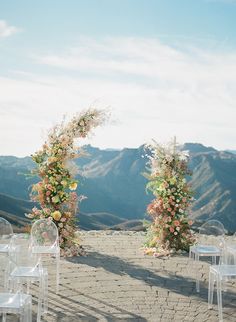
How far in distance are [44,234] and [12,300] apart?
301 centimetres

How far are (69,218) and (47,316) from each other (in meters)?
4.47

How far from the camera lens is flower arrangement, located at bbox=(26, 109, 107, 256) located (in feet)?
35.9

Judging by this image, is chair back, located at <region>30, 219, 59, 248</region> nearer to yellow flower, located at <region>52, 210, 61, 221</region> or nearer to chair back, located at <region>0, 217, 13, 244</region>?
chair back, located at <region>0, 217, 13, 244</region>

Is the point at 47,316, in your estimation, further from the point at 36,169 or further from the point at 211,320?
the point at 36,169

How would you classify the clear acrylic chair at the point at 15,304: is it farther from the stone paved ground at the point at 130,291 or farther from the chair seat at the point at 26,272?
the stone paved ground at the point at 130,291

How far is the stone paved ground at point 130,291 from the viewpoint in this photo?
22.5ft

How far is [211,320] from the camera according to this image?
6.68 m

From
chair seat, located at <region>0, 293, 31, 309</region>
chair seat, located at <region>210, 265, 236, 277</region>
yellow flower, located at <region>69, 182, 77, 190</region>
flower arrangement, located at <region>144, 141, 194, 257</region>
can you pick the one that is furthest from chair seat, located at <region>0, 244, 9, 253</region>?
flower arrangement, located at <region>144, 141, 194, 257</region>

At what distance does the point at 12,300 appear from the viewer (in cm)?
503

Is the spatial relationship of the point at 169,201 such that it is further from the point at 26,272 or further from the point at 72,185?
the point at 26,272

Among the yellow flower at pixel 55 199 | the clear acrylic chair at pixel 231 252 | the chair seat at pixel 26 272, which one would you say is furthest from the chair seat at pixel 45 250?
Result: the yellow flower at pixel 55 199

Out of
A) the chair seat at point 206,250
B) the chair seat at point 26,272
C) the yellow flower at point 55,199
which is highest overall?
the yellow flower at point 55,199

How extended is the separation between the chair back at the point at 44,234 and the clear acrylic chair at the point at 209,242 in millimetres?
2207

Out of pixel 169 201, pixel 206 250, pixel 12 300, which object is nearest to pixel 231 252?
pixel 206 250
